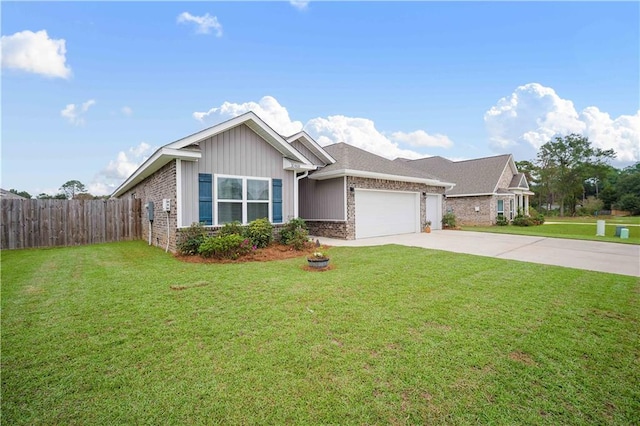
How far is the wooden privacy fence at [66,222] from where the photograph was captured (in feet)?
32.9

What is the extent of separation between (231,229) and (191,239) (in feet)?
3.87

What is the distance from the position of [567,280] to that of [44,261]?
1271 centimetres

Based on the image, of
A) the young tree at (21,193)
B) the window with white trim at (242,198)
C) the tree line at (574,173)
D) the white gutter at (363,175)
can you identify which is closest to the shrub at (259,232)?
the window with white trim at (242,198)

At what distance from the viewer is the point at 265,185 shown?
402 inches

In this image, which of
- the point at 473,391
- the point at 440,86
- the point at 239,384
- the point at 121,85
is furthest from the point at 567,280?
the point at 121,85

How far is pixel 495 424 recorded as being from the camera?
79.4 inches

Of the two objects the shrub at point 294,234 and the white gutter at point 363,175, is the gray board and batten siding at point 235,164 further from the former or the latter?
the white gutter at point 363,175

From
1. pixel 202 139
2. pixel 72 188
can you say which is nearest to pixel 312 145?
pixel 202 139

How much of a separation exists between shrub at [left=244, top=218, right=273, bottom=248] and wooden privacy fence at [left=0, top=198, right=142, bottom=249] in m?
6.93

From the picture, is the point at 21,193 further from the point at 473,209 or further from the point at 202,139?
the point at 473,209

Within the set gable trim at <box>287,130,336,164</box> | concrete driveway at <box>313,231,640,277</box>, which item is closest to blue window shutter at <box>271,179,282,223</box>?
gable trim at <box>287,130,336,164</box>

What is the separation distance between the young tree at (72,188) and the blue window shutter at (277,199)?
176ft

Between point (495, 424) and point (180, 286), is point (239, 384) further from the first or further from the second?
point (180, 286)

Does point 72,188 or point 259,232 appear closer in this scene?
point 259,232
